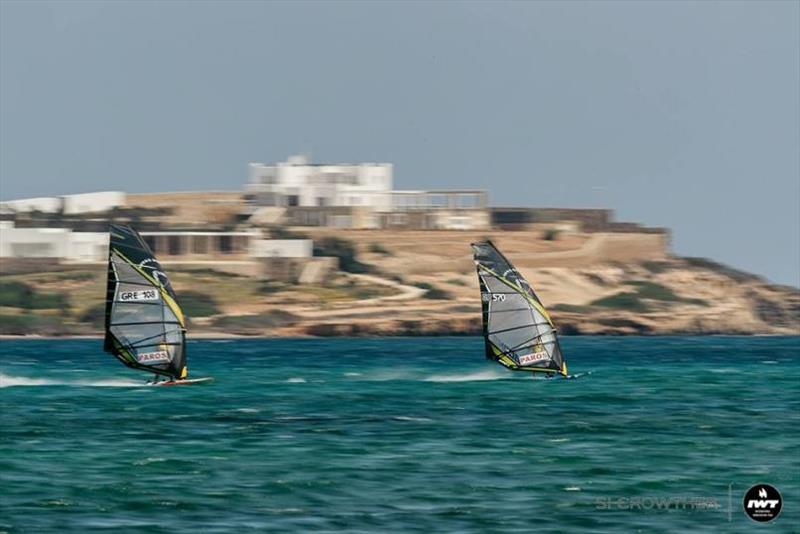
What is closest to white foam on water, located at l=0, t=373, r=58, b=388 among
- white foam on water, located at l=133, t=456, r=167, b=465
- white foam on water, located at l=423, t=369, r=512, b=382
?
white foam on water, located at l=423, t=369, r=512, b=382

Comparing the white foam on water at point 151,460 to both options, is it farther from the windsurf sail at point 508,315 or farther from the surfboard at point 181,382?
the windsurf sail at point 508,315

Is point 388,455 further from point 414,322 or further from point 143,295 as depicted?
point 414,322

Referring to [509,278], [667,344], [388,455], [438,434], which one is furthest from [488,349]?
[667,344]

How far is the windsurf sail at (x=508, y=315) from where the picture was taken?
77.9 meters

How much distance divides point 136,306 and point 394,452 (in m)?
24.7

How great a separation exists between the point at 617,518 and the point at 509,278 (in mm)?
39570

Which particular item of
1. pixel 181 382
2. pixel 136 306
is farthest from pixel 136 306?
pixel 181 382

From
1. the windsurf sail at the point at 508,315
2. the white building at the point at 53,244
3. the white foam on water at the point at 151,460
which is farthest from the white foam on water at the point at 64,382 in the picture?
the white building at the point at 53,244

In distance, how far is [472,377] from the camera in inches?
3531

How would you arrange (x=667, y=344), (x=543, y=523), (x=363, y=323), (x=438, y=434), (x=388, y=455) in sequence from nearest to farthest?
1. (x=543, y=523)
2. (x=388, y=455)
3. (x=438, y=434)
4. (x=667, y=344)
5. (x=363, y=323)

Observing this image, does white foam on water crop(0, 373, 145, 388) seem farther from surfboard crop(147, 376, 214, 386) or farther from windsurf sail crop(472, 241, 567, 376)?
windsurf sail crop(472, 241, 567, 376)

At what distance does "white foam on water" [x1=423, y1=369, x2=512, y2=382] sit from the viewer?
286ft

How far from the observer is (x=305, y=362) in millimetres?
113062

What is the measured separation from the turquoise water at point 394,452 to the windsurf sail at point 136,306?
1.97 metres
